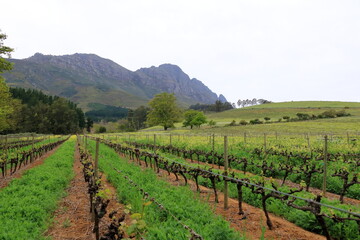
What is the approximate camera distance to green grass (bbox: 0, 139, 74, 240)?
17.3 feet

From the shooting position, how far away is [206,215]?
5789 mm

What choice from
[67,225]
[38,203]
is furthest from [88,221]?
[38,203]

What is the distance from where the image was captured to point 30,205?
6.49 meters

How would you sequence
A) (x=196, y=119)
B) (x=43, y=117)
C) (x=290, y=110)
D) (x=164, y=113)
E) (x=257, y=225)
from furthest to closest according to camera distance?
1. (x=290, y=110)
2. (x=196, y=119)
3. (x=43, y=117)
4. (x=164, y=113)
5. (x=257, y=225)

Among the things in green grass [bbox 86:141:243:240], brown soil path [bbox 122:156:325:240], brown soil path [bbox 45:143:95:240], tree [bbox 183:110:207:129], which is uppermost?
tree [bbox 183:110:207:129]

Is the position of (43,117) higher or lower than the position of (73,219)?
higher

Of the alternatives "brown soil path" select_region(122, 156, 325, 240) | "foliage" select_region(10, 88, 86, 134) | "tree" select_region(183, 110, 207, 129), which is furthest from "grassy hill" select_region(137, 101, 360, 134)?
"foliage" select_region(10, 88, 86, 134)

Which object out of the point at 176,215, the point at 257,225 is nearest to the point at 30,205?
the point at 176,215

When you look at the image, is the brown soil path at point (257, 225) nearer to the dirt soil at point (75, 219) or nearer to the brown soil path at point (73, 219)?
the dirt soil at point (75, 219)

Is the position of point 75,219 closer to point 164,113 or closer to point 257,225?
point 257,225

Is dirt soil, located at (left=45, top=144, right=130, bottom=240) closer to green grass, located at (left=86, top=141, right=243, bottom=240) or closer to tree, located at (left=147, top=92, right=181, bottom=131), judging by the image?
green grass, located at (left=86, top=141, right=243, bottom=240)

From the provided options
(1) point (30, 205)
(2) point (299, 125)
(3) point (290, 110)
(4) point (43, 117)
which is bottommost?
(1) point (30, 205)

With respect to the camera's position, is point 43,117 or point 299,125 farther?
point 43,117

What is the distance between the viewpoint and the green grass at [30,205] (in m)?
5.27
